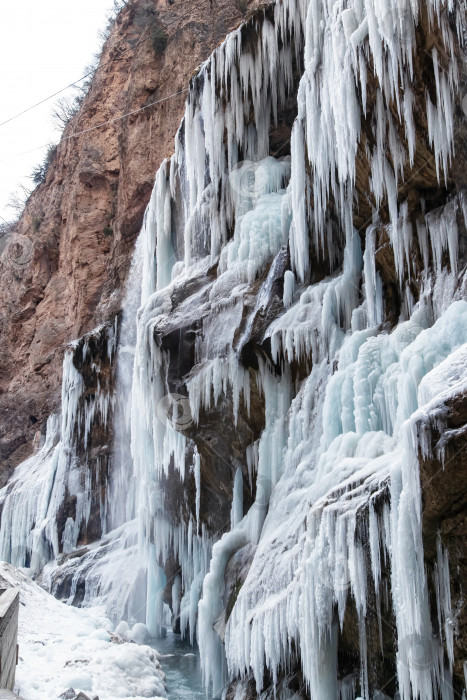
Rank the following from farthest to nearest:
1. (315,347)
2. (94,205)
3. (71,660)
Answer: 1. (94,205)
2. (315,347)
3. (71,660)

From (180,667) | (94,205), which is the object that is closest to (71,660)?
(180,667)

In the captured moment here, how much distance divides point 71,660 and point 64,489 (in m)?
9.20

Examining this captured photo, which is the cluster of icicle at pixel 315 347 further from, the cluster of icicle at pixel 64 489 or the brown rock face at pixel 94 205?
the brown rock face at pixel 94 205

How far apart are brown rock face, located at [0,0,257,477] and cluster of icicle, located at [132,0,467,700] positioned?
21.5ft

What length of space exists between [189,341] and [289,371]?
209 centimetres

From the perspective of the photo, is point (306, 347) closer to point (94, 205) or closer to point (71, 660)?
point (71, 660)

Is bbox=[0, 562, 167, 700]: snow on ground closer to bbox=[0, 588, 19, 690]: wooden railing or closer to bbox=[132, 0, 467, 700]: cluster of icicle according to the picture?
bbox=[0, 588, 19, 690]: wooden railing

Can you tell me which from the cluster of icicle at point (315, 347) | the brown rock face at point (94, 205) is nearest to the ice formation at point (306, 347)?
the cluster of icicle at point (315, 347)

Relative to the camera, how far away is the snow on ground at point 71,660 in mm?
6152

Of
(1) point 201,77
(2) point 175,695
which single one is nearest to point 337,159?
(1) point 201,77

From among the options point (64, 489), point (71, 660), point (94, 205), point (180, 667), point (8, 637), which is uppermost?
point (94, 205)

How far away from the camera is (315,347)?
799cm

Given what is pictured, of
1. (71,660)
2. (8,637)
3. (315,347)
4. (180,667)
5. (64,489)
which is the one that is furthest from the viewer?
(64,489)

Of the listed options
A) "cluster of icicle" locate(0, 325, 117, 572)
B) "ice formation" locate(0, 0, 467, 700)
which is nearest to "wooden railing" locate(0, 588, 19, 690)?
"ice formation" locate(0, 0, 467, 700)
